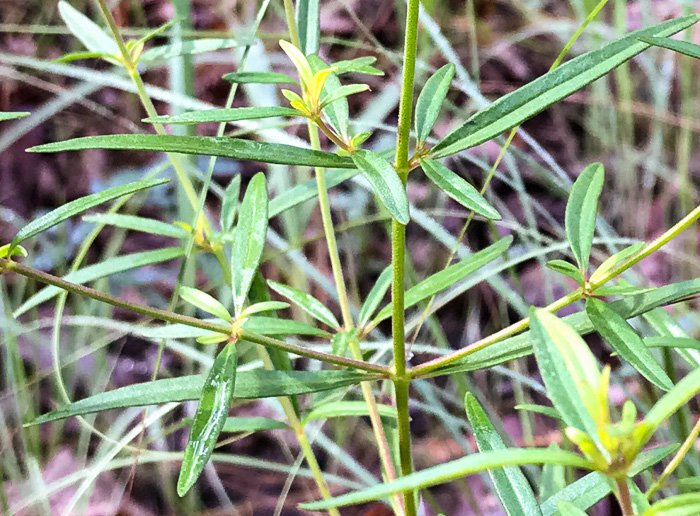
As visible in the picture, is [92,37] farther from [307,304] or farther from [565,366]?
[565,366]

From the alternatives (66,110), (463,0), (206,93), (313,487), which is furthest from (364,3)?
(313,487)

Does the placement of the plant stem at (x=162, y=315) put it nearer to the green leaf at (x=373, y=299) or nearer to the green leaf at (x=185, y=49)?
the green leaf at (x=373, y=299)

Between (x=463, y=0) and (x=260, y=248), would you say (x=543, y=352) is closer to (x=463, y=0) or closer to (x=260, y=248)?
(x=260, y=248)

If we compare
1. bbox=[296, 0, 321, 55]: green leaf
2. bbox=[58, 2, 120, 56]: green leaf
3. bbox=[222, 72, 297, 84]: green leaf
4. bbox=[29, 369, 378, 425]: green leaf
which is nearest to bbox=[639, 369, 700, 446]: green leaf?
bbox=[29, 369, 378, 425]: green leaf

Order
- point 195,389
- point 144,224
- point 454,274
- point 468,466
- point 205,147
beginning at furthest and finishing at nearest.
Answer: point 144,224
point 454,274
point 195,389
point 205,147
point 468,466

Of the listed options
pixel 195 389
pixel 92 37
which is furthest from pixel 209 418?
pixel 92 37
